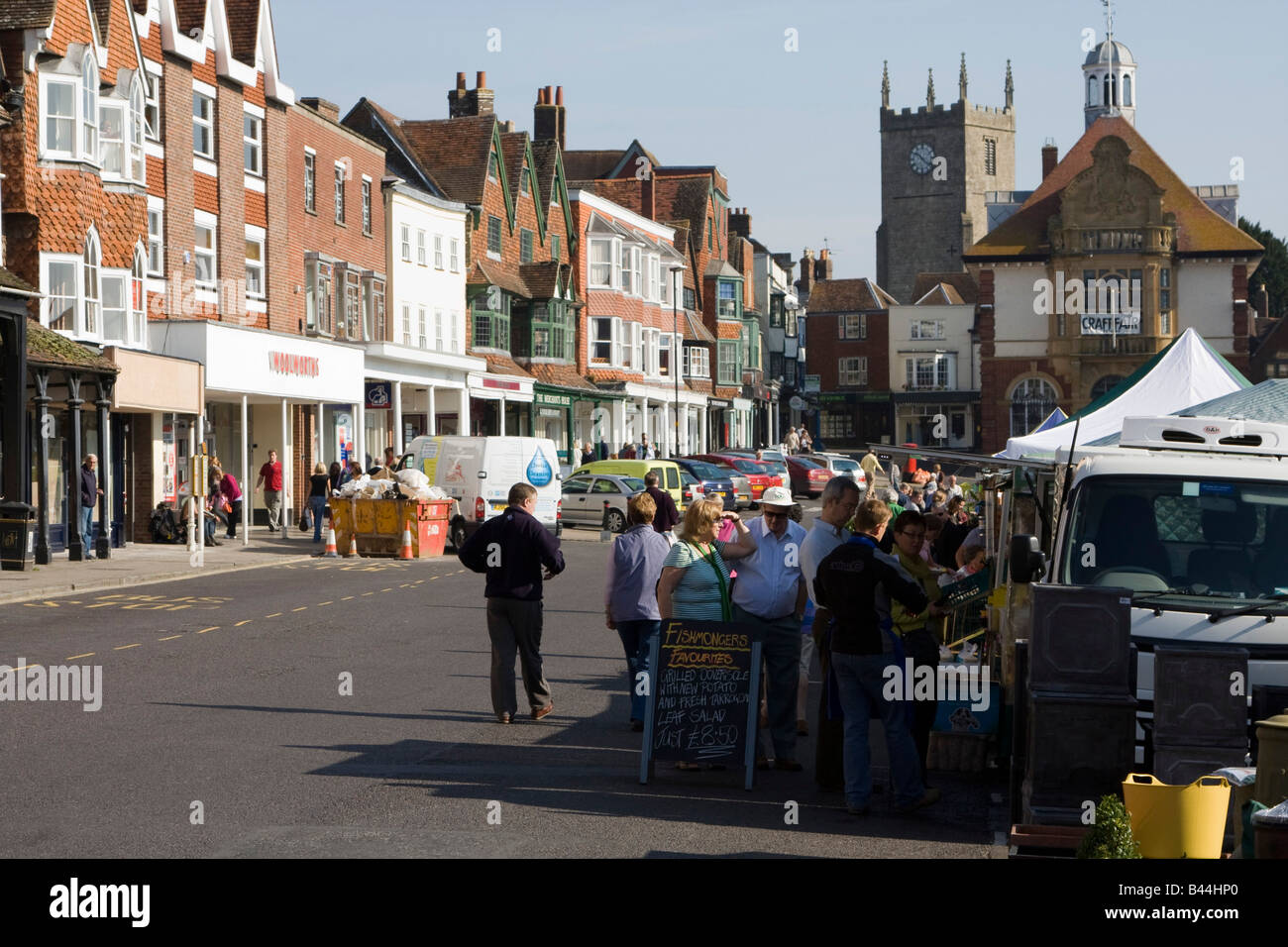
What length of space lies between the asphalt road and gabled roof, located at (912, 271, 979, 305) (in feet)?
299

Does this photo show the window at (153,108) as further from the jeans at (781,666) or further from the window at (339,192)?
the jeans at (781,666)

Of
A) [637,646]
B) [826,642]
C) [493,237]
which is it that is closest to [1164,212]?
[493,237]

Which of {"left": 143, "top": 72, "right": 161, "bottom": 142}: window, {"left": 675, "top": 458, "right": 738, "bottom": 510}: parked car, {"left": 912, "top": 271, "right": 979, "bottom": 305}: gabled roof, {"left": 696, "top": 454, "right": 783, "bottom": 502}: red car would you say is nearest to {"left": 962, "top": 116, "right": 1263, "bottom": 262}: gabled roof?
{"left": 912, "top": 271, "right": 979, "bottom": 305}: gabled roof

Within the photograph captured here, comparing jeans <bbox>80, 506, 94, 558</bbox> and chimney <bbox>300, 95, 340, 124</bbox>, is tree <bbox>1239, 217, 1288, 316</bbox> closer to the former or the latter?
chimney <bbox>300, 95, 340, 124</bbox>

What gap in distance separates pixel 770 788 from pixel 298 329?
32.8 m

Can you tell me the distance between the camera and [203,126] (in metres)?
36.8

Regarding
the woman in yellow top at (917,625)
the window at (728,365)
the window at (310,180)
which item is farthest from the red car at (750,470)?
the woman in yellow top at (917,625)

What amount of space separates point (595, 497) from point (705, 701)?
103 ft

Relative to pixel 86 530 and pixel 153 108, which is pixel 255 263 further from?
pixel 86 530

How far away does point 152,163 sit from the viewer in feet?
112

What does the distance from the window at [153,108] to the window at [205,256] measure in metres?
2.55

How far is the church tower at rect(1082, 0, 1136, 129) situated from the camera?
354 ft

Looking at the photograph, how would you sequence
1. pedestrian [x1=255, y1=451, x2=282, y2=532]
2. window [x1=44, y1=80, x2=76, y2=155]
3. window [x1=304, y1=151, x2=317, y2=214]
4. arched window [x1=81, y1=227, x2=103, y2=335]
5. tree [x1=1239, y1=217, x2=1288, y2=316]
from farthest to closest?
tree [x1=1239, y1=217, x2=1288, y2=316] → window [x1=304, y1=151, x2=317, y2=214] → pedestrian [x1=255, y1=451, x2=282, y2=532] → arched window [x1=81, y1=227, x2=103, y2=335] → window [x1=44, y1=80, x2=76, y2=155]
